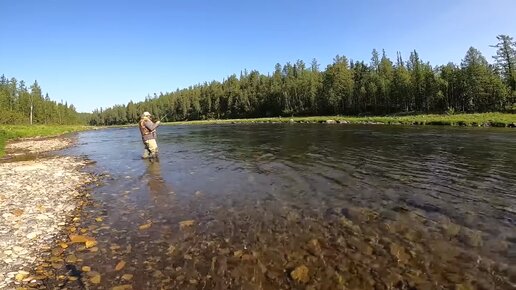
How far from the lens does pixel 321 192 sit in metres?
14.4

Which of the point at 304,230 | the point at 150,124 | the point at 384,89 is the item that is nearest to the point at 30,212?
the point at 304,230

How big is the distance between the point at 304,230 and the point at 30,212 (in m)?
9.38

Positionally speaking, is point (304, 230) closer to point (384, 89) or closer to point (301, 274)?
point (301, 274)

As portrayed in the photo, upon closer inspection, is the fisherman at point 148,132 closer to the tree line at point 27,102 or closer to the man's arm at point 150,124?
the man's arm at point 150,124

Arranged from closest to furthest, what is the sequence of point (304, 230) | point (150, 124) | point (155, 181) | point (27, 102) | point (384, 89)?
point (304, 230), point (155, 181), point (150, 124), point (384, 89), point (27, 102)

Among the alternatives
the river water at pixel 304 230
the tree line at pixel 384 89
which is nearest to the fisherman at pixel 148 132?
the river water at pixel 304 230

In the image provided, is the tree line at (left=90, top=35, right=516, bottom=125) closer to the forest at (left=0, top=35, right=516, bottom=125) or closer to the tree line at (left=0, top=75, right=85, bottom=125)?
the forest at (left=0, top=35, right=516, bottom=125)

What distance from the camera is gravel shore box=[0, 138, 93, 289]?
8.12 meters

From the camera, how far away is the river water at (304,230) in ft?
24.5

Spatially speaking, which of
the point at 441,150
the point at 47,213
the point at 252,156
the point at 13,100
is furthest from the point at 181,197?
the point at 13,100

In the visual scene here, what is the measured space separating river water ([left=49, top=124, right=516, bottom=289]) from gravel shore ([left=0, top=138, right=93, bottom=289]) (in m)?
0.74

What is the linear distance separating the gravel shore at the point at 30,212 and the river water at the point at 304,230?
0.74m

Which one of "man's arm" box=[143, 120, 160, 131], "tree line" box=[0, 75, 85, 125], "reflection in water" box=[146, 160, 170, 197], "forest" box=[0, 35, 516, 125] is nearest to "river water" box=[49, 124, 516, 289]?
"reflection in water" box=[146, 160, 170, 197]

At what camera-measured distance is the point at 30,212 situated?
39.0ft
